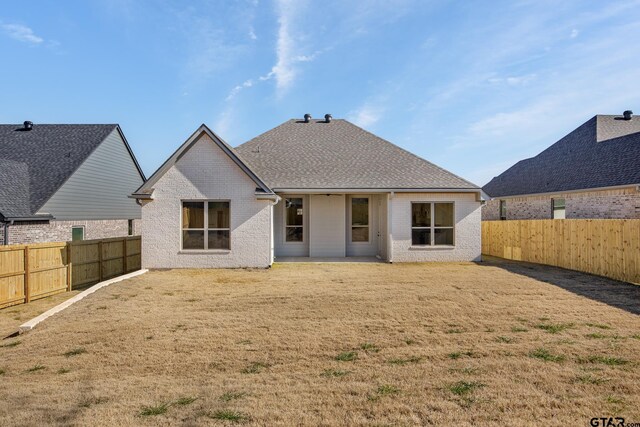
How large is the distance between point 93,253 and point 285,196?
306 inches

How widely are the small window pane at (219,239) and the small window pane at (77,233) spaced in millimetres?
10767

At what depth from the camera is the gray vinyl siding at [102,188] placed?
18.1m

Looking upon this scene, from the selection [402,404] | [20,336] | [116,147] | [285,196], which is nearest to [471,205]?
[285,196]

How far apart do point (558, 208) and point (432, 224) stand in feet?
37.7

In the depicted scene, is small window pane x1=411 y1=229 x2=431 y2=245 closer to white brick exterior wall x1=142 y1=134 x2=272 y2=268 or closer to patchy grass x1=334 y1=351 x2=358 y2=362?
white brick exterior wall x1=142 y1=134 x2=272 y2=268

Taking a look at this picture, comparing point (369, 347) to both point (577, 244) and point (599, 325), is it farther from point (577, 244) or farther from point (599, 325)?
point (577, 244)

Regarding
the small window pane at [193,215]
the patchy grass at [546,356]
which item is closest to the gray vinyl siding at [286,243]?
the small window pane at [193,215]

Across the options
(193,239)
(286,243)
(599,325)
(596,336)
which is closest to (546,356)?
(596,336)

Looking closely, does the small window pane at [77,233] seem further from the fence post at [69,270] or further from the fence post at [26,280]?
the fence post at [26,280]

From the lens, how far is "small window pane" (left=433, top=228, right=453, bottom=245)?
572 inches

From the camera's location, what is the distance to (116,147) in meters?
23.3

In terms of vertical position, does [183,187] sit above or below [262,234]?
above

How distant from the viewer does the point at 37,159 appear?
19.6 m

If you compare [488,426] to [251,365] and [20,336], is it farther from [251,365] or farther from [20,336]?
[20,336]
